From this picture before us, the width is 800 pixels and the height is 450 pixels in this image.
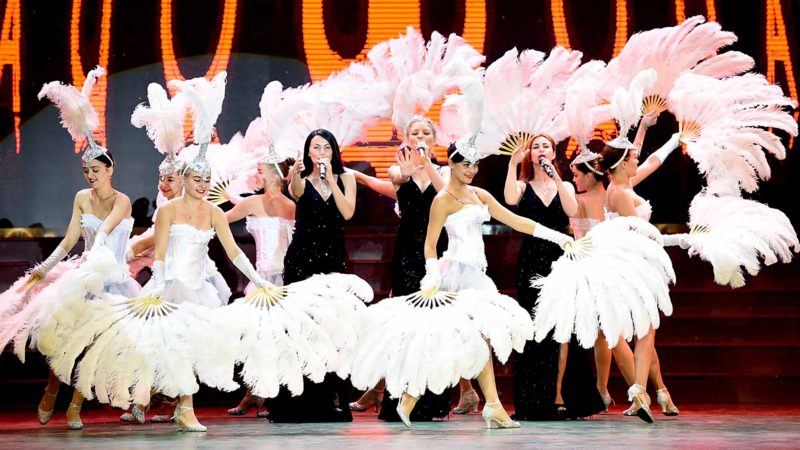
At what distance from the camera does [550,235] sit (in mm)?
6457

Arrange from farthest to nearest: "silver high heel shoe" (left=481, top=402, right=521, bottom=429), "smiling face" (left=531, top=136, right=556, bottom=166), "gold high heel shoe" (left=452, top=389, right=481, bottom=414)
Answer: "gold high heel shoe" (left=452, top=389, right=481, bottom=414)
"smiling face" (left=531, top=136, right=556, bottom=166)
"silver high heel shoe" (left=481, top=402, right=521, bottom=429)

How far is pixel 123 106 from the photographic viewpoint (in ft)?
33.6

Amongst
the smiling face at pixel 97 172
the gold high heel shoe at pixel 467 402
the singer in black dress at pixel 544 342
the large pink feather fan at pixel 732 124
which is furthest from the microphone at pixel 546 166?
the smiling face at pixel 97 172

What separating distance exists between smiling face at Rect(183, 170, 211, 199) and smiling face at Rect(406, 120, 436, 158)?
1.18 meters

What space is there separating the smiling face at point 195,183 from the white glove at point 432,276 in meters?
1.31

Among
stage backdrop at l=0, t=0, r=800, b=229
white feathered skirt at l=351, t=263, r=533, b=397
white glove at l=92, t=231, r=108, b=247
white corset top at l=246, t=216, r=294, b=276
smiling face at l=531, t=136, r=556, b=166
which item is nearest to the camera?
white feathered skirt at l=351, t=263, r=533, b=397

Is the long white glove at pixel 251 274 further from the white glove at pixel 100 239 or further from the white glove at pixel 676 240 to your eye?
the white glove at pixel 676 240

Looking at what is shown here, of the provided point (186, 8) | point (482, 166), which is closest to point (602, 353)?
point (482, 166)

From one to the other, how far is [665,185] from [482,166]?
1524mm

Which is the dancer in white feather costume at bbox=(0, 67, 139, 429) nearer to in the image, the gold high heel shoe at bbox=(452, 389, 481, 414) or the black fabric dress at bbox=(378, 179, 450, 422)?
the black fabric dress at bbox=(378, 179, 450, 422)

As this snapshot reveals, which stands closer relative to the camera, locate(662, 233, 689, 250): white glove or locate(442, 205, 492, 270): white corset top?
locate(442, 205, 492, 270): white corset top

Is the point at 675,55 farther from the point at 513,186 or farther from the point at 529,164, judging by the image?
the point at 513,186

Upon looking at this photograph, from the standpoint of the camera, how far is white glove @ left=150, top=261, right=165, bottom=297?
639 centimetres

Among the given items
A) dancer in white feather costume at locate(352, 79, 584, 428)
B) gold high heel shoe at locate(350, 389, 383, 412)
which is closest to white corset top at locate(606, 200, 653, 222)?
dancer in white feather costume at locate(352, 79, 584, 428)
